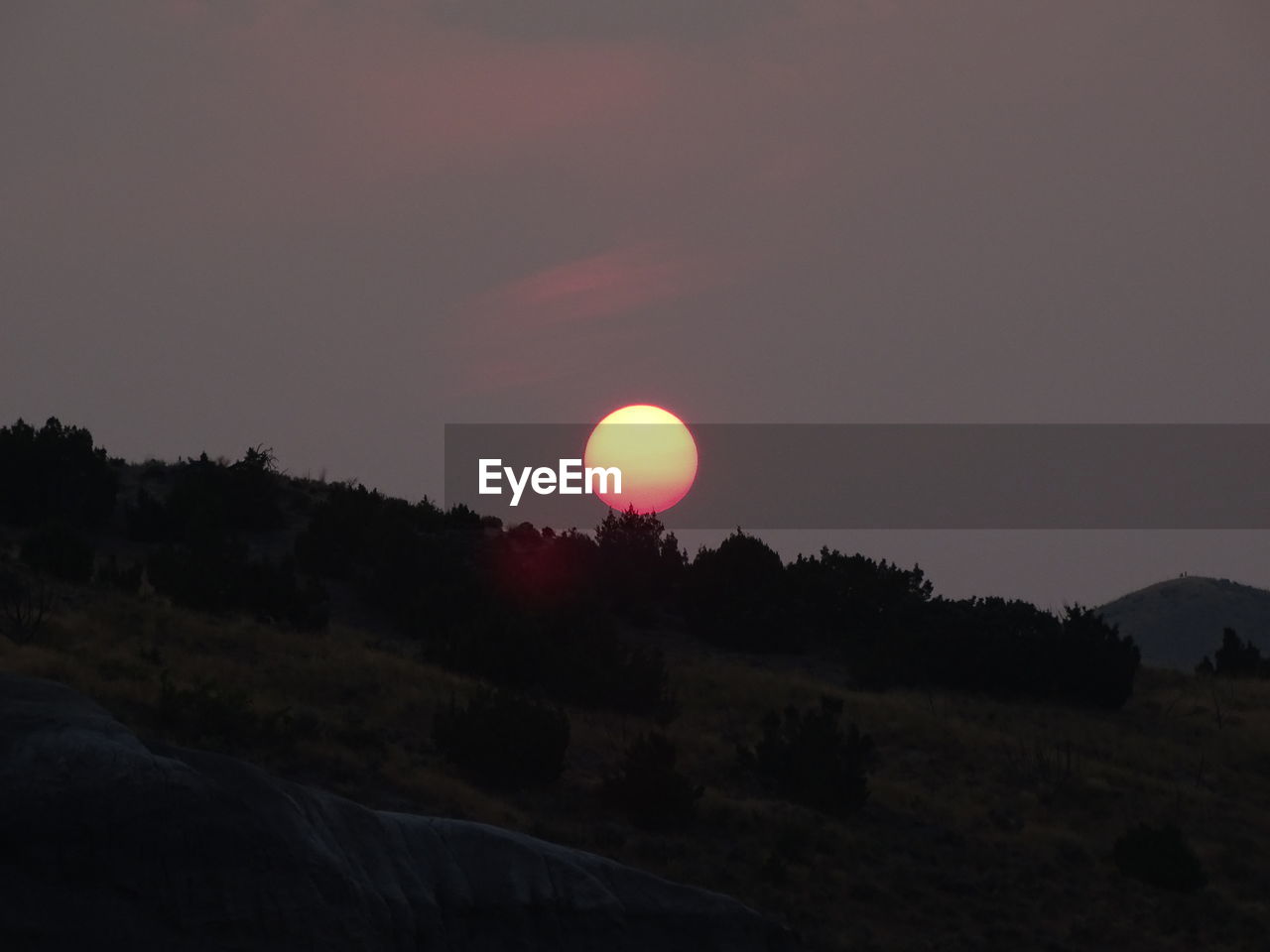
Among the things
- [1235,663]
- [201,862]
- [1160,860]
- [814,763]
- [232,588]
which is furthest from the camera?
[1235,663]

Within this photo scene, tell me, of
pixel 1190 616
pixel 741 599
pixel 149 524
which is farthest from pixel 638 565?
pixel 1190 616

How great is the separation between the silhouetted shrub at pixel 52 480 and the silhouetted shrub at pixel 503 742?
2196 cm

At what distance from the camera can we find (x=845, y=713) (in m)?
32.5

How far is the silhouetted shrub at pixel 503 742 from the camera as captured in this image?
24.3 meters

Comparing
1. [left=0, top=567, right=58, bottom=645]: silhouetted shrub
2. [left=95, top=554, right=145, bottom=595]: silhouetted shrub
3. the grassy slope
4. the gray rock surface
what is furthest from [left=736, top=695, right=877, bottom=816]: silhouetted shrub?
[left=95, top=554, right=145, bottom=595]: silhouetted shrub

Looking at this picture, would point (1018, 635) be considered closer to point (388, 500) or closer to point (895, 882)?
point (895, 882)

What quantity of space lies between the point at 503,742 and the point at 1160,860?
10503 millimetres

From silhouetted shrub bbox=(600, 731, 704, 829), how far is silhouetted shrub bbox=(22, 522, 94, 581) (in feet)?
44.7

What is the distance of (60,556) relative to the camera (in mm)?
32406

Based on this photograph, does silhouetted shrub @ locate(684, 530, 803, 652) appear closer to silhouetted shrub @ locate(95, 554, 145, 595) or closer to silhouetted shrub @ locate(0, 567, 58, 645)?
silhouetted shrub @ locate(95, 554, 145, 595)

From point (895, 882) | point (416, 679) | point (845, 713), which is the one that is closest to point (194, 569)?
point (416, 679)

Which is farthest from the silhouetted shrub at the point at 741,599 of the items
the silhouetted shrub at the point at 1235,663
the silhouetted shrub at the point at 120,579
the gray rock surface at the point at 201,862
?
the gray rock surface at the point at 201,862

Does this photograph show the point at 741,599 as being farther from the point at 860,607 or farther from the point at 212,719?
the point at 212,719

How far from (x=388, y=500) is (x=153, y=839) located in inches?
1519
